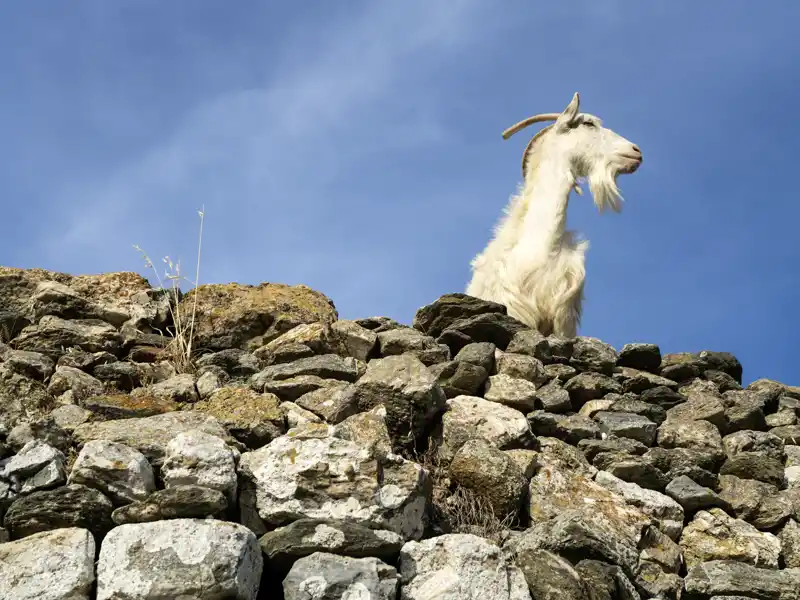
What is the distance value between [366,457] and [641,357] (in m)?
3.74

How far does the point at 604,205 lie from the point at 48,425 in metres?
6.71

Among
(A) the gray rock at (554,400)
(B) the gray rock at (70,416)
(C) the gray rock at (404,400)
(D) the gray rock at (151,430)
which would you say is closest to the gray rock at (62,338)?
(B) the gray rock at (70,416)

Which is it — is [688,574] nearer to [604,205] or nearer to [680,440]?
[680,440]

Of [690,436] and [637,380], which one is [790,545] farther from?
[637,380]

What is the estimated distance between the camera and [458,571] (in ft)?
14.2

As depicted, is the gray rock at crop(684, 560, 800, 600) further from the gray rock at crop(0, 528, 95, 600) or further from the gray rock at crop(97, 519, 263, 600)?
the gray rock at crop(0, 528, 95, 600)

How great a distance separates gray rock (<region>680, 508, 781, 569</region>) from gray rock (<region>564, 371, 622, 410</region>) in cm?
145

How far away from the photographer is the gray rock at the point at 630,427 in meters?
6.51

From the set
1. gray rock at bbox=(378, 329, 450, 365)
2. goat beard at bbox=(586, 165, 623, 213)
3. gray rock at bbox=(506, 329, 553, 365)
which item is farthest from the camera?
goat beard at bbox=(586, 165, 623, 213)

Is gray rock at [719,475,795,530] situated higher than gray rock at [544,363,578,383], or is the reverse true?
gray rock at [544,363,578,383]

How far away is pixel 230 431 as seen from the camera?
532 cm

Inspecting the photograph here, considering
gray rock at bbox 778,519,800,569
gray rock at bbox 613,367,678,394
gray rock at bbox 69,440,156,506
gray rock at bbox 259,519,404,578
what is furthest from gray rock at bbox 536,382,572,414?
gray rock at bbox 69,440,156,506

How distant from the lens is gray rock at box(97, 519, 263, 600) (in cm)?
389

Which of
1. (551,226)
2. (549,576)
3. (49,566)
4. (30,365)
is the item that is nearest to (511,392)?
(549,576)
